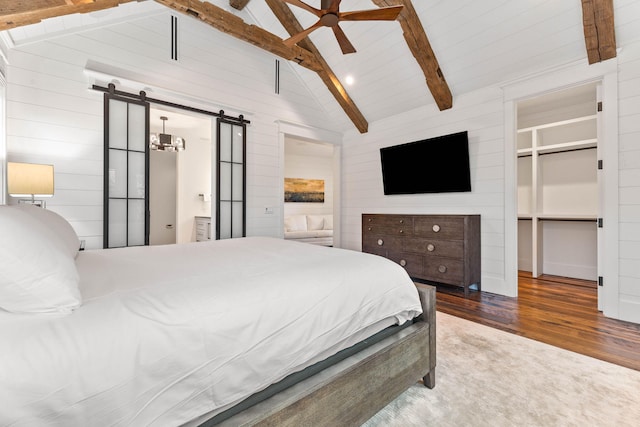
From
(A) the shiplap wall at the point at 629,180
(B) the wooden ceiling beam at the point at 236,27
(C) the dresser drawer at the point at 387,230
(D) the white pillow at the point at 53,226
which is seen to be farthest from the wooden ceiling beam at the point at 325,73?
(D) the white pillow at the point at 53,226

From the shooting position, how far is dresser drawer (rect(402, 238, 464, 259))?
346 cm

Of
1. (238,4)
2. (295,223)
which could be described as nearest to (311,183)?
(295,223)

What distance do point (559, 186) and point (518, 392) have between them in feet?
13.1

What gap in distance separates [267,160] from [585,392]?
409 cm

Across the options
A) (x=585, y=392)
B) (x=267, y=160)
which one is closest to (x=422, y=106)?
(x=267, y=160)

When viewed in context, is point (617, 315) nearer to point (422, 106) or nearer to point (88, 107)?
point (422, 106)

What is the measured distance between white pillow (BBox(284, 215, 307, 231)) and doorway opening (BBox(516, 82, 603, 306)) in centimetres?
439

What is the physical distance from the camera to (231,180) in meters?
4.14

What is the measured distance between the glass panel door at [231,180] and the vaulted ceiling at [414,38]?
4.00 feet

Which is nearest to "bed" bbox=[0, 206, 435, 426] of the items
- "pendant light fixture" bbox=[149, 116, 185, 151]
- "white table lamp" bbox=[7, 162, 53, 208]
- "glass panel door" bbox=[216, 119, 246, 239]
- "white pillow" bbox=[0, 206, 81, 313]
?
"white pillow" bbox=[0, 206, 81, 313]

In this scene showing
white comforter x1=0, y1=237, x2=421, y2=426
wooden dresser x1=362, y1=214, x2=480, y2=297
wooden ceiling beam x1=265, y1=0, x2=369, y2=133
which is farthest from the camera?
wooden ceiling beam x1=265, y1=0, x2=369, y2=133

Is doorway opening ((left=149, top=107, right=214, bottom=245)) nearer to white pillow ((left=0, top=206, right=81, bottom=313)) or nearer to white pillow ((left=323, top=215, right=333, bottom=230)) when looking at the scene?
white pillow ((left=323, top=215, right=333, bottom=230))

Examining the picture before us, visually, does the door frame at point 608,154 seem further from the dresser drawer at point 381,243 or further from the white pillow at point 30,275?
the white pillow at point 30,275

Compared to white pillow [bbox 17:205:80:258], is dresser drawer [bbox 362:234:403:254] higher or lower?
lower
